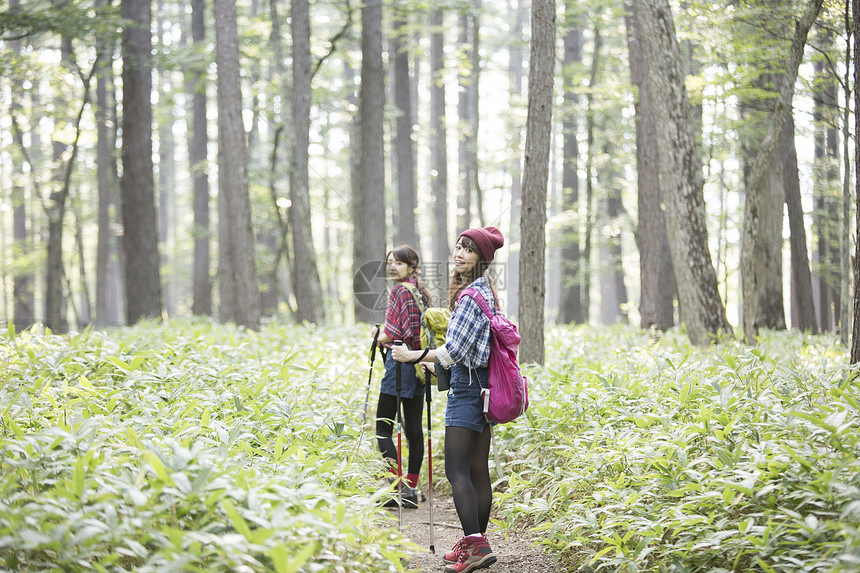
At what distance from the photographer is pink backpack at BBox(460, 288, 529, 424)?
162 inches

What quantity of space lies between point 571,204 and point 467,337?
16.0m

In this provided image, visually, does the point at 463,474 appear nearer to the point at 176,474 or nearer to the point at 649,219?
the point at 176,474

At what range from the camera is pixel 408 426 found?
5883 mm

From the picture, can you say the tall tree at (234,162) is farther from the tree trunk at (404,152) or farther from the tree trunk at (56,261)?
the tree trunk at (56,261)

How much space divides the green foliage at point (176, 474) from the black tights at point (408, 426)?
1.20ft

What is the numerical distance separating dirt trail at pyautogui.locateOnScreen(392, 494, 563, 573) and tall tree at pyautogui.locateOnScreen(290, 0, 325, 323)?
A: 7.50m

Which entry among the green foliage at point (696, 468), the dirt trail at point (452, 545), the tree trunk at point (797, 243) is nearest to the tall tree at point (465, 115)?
the tree trunk at point (797, 243)

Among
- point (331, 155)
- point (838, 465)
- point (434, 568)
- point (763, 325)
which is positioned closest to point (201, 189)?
point (331, 155)

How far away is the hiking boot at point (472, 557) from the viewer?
4.09 meters

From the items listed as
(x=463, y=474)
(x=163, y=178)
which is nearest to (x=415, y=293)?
(x=463, y=474)

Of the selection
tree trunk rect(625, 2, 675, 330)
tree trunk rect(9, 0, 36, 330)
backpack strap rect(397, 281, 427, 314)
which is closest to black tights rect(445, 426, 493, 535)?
backpack strap rect(397, 281, 427, 314)

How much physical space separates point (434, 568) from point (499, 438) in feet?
5.80

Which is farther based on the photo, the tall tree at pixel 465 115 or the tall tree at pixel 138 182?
the tall tree at pixel 465 115

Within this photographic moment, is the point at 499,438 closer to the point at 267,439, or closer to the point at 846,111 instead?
the point at 267,439
